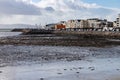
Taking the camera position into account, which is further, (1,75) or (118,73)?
(118,73)

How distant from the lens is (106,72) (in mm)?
20922

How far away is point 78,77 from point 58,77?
108 cm

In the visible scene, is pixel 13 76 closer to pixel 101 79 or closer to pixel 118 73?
pixel 101 79

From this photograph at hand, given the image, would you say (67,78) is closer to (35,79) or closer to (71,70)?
(35,79)

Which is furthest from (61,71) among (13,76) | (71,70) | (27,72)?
(13,76)

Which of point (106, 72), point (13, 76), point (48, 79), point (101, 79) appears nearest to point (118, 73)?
point (106, 72)

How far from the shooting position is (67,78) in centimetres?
1833

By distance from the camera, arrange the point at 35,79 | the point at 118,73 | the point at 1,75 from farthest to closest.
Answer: the point at 118,73
the point at 1,75
the point at 35,79

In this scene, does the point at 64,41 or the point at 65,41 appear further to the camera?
the point at 65,41

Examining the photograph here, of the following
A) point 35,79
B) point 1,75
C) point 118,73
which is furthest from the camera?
point 118,73

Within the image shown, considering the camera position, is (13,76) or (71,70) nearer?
(13,76)

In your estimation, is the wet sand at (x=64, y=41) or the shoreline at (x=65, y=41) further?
the wet sand at (x=64, y=41)

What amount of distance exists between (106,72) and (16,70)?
5581 millimetres

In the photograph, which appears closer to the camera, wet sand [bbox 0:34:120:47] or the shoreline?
the shoreline
